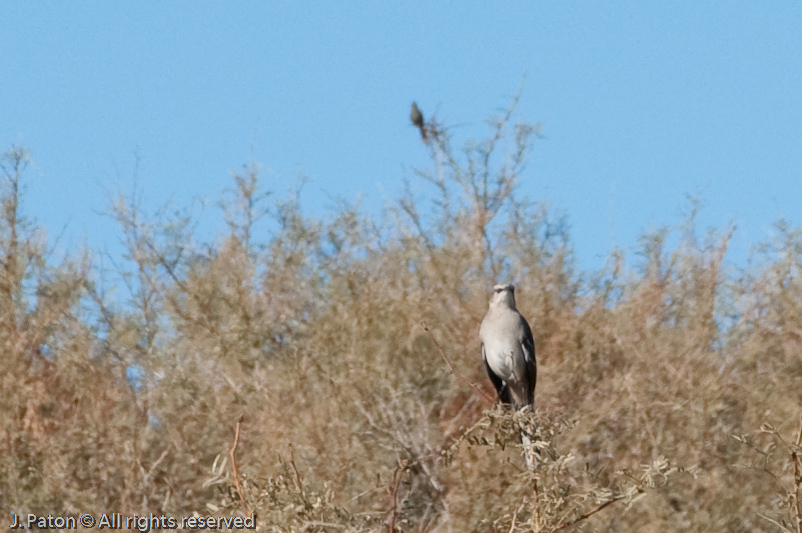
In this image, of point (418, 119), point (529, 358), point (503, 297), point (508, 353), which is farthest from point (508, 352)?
point (418, 119)

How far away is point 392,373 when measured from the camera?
9.07 m

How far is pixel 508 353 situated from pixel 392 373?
1460 mm

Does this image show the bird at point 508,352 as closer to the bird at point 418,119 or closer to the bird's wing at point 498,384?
the bird's wing at point 498,384

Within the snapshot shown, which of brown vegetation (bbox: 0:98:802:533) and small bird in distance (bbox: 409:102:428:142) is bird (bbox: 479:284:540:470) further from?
small bird in distance (bbox: 409:102:428:142)

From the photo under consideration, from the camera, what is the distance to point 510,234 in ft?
34.9

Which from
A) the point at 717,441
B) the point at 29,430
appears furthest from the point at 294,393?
the point at 717,441

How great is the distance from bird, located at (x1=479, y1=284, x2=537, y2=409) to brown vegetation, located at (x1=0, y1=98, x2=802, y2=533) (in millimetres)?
463

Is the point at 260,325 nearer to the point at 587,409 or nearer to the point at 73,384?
the point at 73,384

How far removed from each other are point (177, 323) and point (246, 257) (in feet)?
2.76

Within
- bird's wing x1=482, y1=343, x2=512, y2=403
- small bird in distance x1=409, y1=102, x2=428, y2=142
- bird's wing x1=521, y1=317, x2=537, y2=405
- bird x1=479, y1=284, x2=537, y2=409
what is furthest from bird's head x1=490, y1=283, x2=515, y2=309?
small bird in distance x1=409, y1=102, x2=428, y2=142

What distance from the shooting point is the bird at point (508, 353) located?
788cm

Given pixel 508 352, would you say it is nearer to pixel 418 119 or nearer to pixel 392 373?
pixel 392 373

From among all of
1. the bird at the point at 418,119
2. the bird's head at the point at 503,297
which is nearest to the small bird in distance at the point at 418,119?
the bird at the point at 418,119

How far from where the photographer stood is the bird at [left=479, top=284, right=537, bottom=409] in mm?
7875
